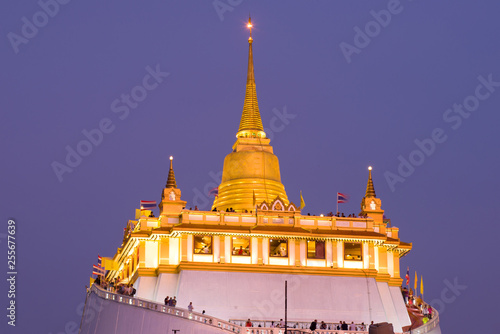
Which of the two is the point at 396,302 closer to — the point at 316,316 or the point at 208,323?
the point at 316,316

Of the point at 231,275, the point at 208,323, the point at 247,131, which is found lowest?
the point at 208,323

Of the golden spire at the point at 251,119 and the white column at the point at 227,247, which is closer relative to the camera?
the white column at the point at 227,247

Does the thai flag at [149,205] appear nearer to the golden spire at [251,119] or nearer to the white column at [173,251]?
the white column at [173,251]

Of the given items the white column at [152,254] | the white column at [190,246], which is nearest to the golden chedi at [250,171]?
the white column at [190,246]

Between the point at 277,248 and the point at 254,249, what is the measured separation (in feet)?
7.30

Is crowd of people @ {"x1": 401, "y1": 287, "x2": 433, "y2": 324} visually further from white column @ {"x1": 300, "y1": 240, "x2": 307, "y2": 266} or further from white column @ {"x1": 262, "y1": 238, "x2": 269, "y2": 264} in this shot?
white column @ {"x1": 262, "y1": 238, "x2": 269, "y2": 264}

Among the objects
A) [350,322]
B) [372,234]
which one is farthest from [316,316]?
[372,234]

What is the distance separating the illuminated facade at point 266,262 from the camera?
8106 centimetres

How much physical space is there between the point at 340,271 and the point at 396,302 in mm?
6121

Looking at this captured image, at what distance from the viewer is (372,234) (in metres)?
84.2

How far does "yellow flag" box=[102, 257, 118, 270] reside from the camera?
315 feet

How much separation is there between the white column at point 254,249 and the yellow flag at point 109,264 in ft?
60.2

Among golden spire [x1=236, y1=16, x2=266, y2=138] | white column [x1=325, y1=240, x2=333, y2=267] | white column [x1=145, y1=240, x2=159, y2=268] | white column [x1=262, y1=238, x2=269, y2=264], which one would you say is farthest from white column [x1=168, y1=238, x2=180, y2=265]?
golden spire [x1=236, y1=16, x2=266, y2=138]

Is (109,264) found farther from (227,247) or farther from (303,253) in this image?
(303,253)
